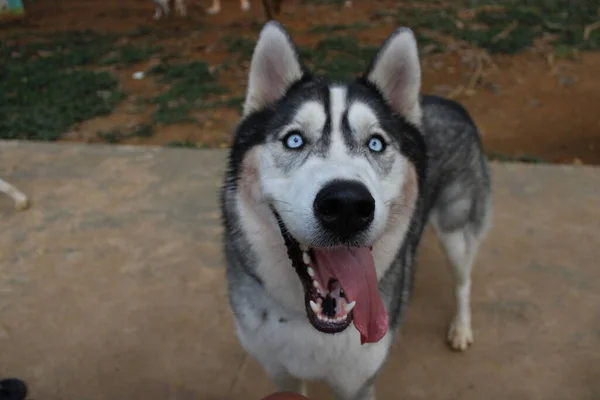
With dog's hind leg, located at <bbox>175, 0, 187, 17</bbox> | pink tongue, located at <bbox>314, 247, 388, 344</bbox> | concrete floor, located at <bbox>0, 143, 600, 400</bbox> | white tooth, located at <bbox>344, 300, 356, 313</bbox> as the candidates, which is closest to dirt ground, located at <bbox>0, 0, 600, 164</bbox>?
dog's hind leg, located at <bbox>175, 0, 187, 17</bbox>

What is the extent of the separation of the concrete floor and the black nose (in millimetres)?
1362

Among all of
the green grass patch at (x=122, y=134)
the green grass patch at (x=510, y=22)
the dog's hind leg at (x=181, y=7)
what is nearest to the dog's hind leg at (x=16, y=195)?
the green grass patch at (x=122, y=134)

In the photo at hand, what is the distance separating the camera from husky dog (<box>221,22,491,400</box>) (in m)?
1.80

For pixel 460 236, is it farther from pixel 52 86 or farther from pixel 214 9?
pixel 214 9

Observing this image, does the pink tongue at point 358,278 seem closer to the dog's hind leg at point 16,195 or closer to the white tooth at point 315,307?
the white tooth at point 315,307

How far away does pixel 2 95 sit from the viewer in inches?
291

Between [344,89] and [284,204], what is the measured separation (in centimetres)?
56

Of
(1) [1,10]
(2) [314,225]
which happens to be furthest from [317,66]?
(1) [1,10]

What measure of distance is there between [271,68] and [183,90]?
18.2 ft

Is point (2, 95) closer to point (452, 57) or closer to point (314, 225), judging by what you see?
point (452, 57)

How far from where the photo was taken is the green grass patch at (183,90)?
6.76 meters

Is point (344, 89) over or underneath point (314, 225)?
over

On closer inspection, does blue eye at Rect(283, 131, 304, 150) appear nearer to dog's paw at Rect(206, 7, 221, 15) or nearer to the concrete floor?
the concrete floor

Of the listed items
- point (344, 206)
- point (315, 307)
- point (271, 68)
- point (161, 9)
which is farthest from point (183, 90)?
point (344, 206)
